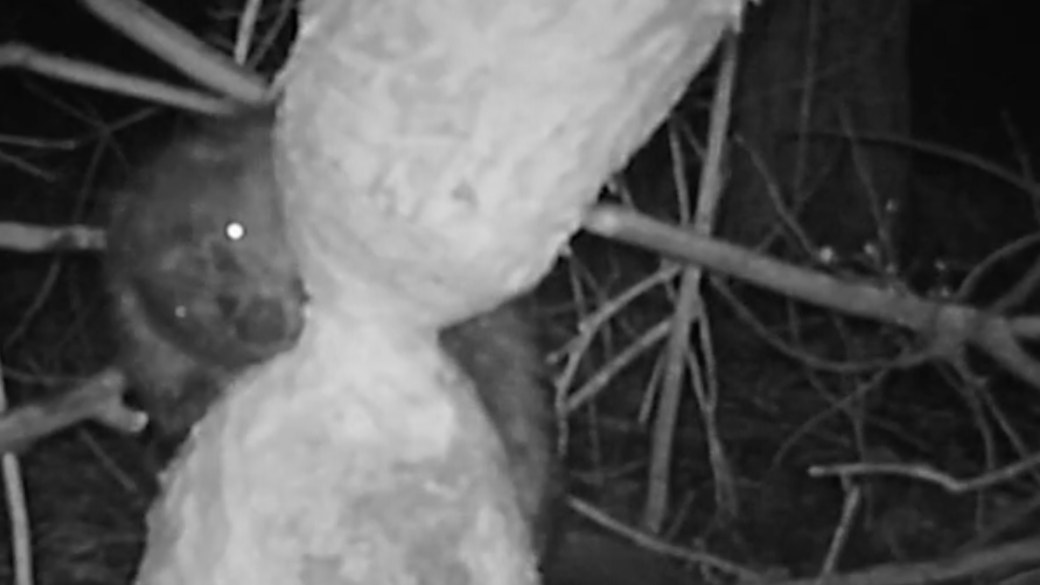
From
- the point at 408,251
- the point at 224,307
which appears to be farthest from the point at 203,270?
the point at 408,251

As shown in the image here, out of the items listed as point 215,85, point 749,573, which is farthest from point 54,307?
point 215,85

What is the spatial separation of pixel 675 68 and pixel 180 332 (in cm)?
24

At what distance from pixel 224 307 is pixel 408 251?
0.12 meters

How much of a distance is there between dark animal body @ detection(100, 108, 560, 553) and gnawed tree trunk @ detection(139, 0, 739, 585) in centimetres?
3

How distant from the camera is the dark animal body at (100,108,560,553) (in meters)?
0.52

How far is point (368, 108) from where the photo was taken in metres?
0.42

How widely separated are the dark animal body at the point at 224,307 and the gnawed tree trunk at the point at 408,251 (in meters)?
0.03

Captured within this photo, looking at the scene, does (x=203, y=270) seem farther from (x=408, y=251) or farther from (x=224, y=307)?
(x=408, y=251)

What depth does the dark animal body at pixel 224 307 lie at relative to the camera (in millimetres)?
522

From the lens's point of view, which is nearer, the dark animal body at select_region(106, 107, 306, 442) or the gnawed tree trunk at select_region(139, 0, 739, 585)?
the gnawed tree trunk at select_region(139, 0, 739, 585)

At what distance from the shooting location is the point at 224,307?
1.77 ft

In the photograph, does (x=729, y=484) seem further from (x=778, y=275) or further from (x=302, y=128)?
(x=302, y=128)

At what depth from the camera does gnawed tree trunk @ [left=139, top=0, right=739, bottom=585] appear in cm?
41

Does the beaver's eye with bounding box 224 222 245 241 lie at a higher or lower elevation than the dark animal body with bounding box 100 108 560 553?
higher
